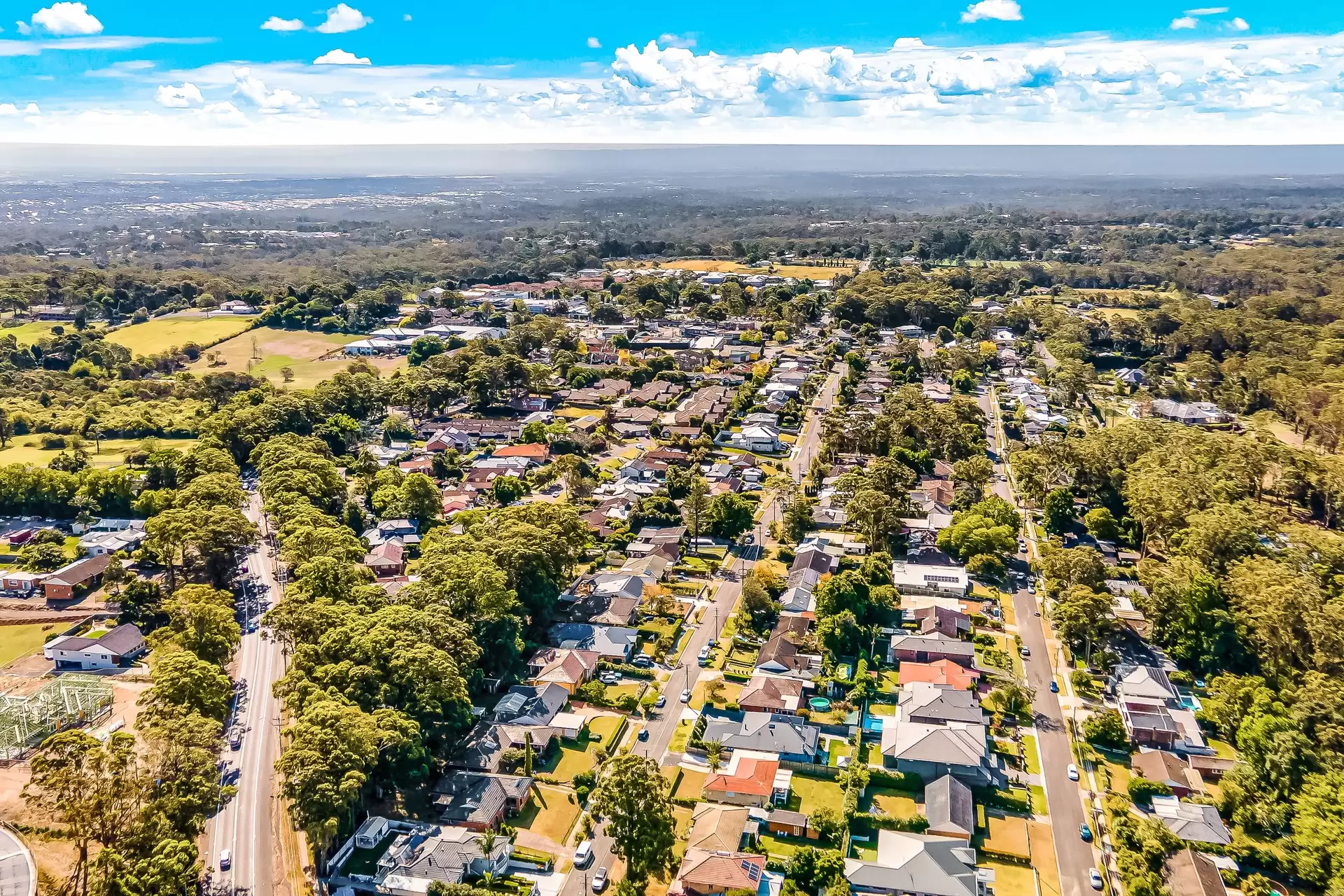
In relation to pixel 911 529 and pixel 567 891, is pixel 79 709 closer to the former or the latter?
pixel 567 891

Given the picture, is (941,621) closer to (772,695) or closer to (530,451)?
(772,695)

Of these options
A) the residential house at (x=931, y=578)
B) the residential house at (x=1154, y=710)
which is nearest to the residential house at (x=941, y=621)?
the residential house at (x=931, y=578)

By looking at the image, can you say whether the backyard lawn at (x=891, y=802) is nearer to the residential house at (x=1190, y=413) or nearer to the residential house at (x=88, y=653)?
the residential house at (x=88, y=653)

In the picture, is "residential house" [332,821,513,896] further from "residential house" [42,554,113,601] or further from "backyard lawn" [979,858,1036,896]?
"residential house" [42,554,113,601]

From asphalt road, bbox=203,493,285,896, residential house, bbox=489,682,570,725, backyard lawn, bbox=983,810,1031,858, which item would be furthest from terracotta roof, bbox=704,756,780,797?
asphalt road, bbox=203,493,285,896

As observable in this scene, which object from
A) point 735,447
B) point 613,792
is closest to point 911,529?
point 735,447

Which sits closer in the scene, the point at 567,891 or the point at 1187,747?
the point at 567,891
